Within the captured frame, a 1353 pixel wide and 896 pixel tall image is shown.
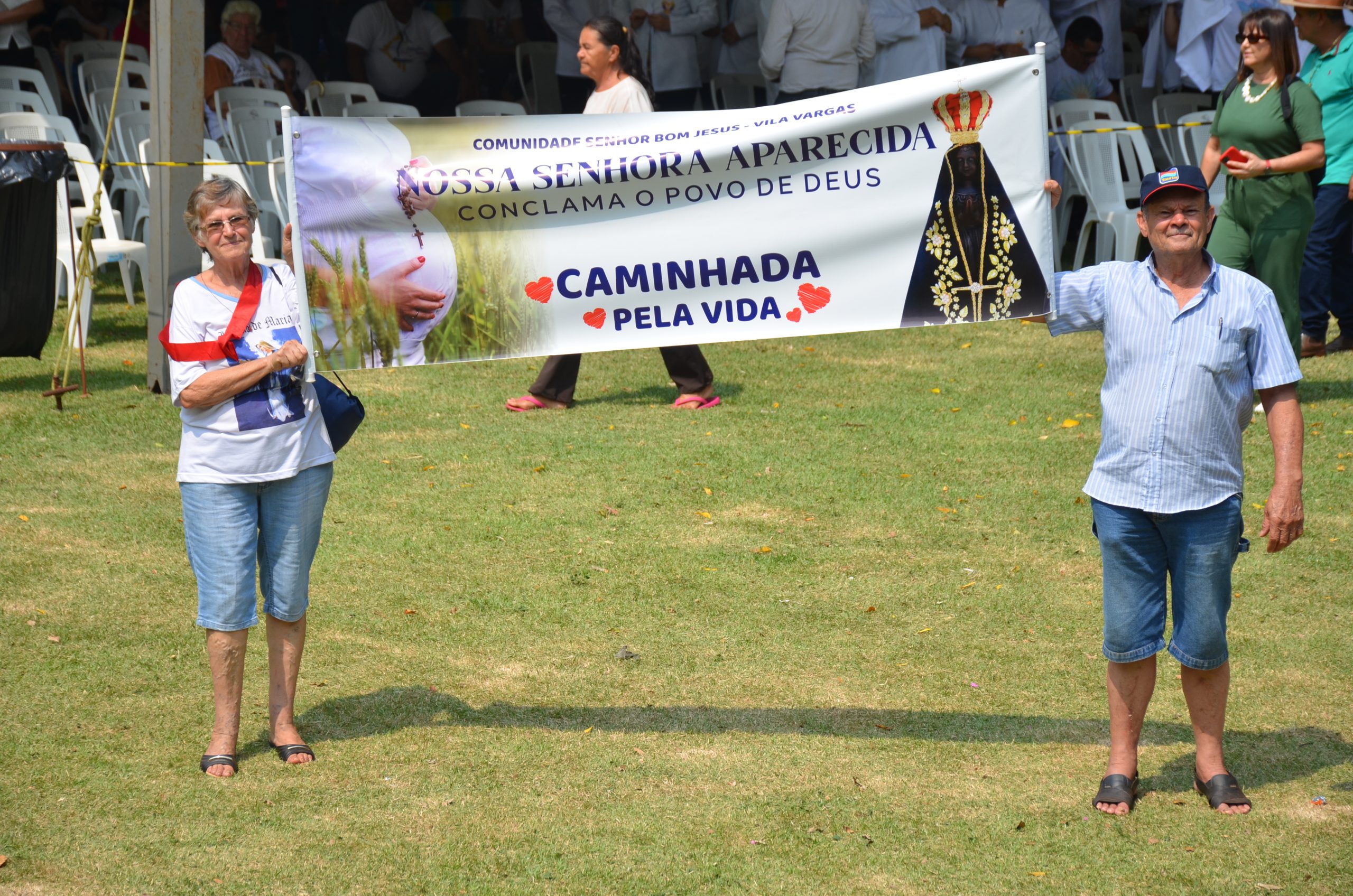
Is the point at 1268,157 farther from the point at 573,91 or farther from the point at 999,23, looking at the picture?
the point at 573,91

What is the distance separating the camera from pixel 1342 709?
4.97m

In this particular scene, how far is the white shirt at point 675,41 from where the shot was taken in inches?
607

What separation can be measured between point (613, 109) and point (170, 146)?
3000 mm

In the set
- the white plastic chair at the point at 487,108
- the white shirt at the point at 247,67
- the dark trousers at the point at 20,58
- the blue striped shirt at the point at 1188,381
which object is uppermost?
the dark trousers at the point at 20,58

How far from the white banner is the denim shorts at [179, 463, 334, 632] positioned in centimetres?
43

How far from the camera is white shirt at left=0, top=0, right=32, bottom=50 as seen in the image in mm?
13266

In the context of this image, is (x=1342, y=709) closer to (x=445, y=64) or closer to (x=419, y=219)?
(x=419, y=219)

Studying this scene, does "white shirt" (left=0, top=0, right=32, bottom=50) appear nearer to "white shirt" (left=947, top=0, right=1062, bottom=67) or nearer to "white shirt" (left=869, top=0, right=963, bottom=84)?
"white shirt" (left=869, top=0, right=963, bottom=84)

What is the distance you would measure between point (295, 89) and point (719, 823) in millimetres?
12951

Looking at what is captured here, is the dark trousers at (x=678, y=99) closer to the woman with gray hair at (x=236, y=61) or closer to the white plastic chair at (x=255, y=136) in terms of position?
the woman with gray hair at (x=236, y=61)

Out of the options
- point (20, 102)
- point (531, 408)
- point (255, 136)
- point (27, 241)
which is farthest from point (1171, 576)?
point (20, 102)

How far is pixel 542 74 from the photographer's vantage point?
1620cm

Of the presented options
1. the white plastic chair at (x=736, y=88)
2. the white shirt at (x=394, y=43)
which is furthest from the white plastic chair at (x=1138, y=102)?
the white shirt at (x=394, y=43)

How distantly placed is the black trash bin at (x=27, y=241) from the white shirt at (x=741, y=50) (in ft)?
27.0
